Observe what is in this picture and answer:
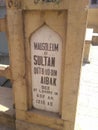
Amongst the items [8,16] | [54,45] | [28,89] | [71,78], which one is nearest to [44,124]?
[28,89]

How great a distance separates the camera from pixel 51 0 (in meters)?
1.51

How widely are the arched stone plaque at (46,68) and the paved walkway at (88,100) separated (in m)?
0.60

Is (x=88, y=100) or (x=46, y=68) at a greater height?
(x=46, y=68)

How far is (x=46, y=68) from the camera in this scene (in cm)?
186

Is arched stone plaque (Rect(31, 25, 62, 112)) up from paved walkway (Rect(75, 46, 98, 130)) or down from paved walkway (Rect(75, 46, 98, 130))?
up

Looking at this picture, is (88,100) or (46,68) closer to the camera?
(46,68)

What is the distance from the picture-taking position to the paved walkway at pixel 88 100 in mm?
2430

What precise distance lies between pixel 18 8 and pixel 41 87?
0.89 m

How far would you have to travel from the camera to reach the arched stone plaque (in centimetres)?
171

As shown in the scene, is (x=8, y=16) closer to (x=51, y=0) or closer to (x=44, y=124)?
(x=51, y=0)

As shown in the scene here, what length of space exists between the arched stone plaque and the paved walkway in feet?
1.98

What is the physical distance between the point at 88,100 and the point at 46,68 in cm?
142

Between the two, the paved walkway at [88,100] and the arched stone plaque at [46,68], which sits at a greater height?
the arched stone plaque at [46,68]

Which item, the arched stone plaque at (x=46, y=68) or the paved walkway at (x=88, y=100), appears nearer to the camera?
the arched stone plaque at (x=46, y=68)
